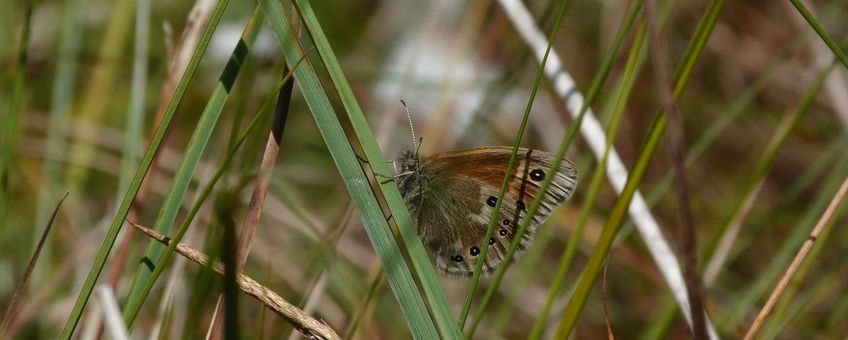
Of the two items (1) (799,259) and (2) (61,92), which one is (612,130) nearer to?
(1) (799,259)

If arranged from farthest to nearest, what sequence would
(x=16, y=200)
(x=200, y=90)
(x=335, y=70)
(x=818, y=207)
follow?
(x=200, y=90) < (x=16, y=200) < (x=818, y=207) < (x=335, y=70)

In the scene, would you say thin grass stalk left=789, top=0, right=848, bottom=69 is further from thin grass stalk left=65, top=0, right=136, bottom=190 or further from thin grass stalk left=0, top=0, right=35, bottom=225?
thin grass stalk left=65, top=0, right=136, bottom=190

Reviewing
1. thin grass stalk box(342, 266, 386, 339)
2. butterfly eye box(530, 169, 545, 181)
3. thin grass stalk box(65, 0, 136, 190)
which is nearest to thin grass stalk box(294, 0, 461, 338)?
thin grass stalk box(342, 266, 386, 339)

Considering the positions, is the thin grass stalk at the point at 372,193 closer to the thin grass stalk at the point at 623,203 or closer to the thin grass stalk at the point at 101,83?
the thin grass stalk at the point at 623,203

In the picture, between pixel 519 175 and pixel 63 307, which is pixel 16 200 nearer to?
pixel 63 307

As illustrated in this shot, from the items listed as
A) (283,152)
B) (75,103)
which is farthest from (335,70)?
(283,152)
